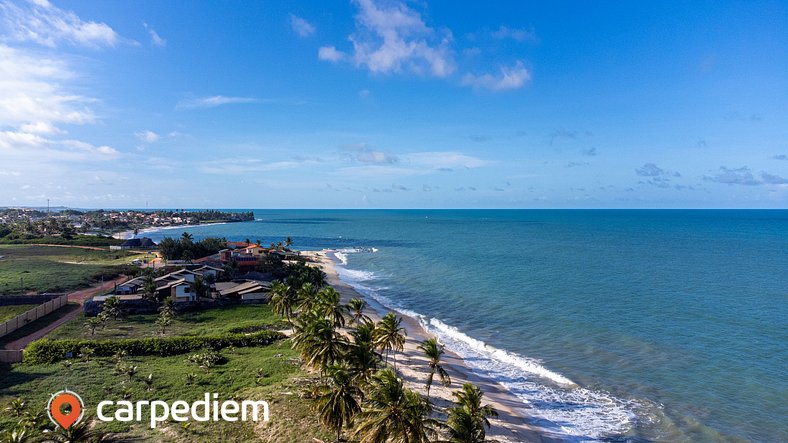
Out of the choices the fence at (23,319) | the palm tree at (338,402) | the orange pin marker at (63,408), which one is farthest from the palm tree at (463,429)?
the fence at (23,319)

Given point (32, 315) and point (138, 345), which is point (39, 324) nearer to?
point (32, 315)

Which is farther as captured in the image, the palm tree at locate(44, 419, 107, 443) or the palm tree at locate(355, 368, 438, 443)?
the palm tree at locate(44, 419, 107, 443)

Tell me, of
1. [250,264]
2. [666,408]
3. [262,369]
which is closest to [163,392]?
[262,369]

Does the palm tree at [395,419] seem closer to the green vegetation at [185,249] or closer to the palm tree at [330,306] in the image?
the palm tree at [330,306]

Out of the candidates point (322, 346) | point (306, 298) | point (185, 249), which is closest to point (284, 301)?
point (306, 298)

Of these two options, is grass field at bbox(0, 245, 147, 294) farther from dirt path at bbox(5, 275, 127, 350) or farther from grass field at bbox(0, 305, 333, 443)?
grass field at bbox(0, 305, 333, 443)

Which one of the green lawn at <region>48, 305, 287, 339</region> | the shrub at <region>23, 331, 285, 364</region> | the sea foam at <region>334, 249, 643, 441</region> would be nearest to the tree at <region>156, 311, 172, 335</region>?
the green lawn at <region>48, 305, 287, 339</region>
